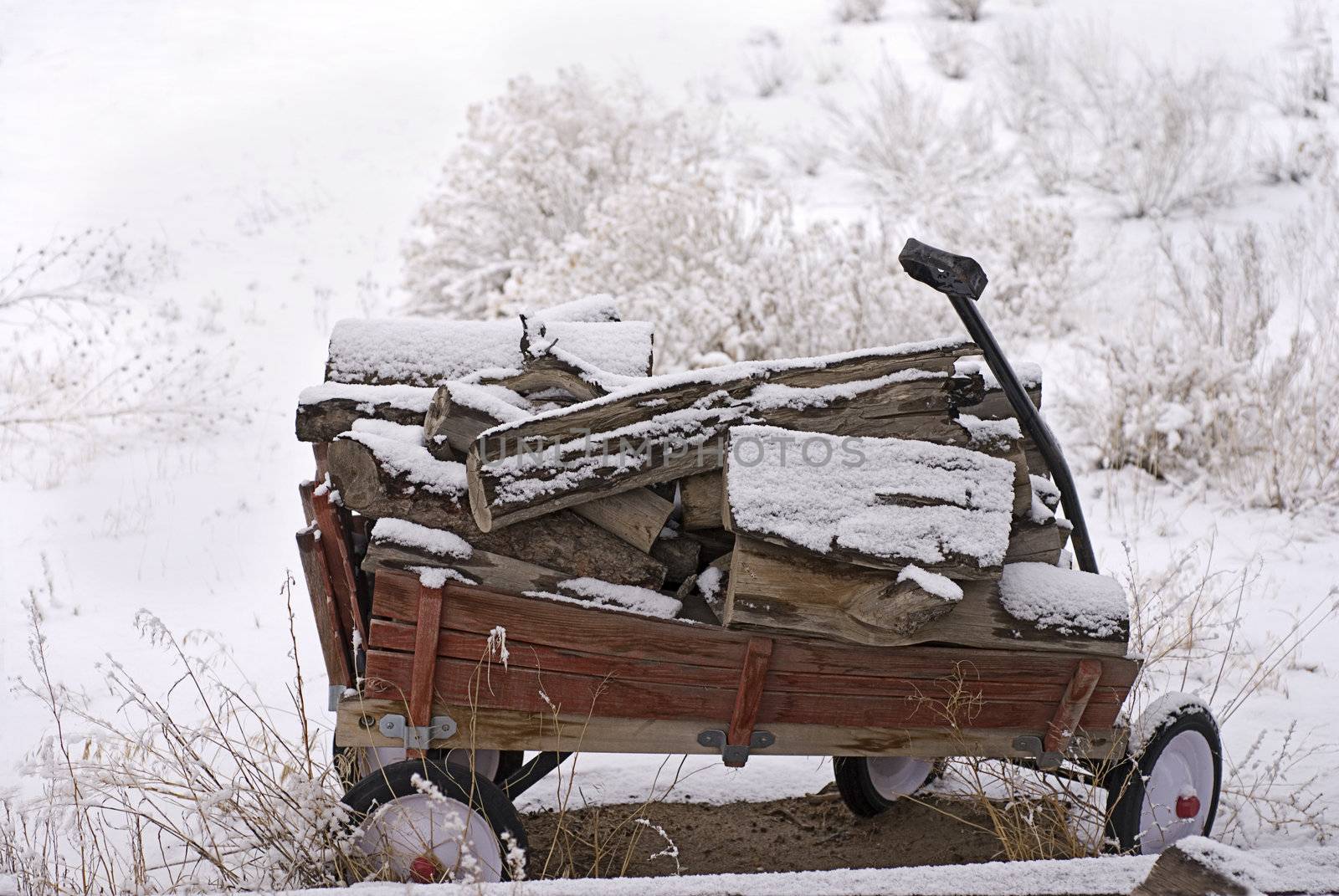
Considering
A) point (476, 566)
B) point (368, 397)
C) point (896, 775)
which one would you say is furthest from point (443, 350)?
point (896, 775)

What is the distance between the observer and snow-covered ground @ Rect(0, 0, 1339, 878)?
4.53 meters

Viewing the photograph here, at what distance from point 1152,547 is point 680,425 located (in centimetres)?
386

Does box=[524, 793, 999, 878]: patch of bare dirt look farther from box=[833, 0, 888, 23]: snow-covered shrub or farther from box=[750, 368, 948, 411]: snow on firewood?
box=[833, 0, 888, 23]: snow-covered shrub

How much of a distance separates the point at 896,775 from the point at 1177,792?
856 millimetres

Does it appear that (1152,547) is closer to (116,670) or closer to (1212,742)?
(1212,742)

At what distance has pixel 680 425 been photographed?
226cm

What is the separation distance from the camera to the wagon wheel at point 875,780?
10.8ft

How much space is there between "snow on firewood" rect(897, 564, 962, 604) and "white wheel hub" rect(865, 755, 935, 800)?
4.18ft

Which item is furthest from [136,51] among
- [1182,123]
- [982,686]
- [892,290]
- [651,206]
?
[982,686]

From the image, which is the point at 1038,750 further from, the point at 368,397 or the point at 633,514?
the point at 368,397

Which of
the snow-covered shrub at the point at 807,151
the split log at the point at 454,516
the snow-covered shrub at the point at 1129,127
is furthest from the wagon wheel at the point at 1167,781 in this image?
the snow-covered shrub at the point at 807,151

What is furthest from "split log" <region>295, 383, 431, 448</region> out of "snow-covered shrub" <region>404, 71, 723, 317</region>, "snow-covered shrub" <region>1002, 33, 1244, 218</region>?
"snow-covered shrub" <region>1002, 33, 1244, 218</region>

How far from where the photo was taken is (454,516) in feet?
7.40

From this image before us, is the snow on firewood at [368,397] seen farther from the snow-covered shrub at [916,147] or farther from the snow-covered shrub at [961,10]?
the snow-covered shrub at [961,10]
